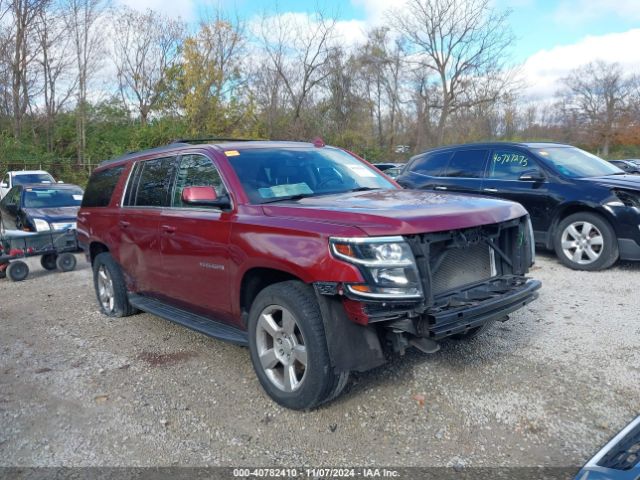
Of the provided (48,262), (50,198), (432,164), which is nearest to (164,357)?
(432,164)

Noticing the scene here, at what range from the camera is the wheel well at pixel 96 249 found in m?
6.13

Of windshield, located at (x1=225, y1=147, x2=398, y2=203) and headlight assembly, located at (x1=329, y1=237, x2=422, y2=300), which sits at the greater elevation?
windshield, located at (x1=225, y1=147, x2=398, y2=203)

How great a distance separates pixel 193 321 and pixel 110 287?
203cm

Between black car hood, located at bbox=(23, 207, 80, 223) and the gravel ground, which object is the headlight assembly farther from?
black car hood, located at bbox=(23, 207, 80, 223)

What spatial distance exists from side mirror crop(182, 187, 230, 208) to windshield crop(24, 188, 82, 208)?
31.1 ft

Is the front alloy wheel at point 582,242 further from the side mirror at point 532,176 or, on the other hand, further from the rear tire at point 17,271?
the rear tire at point 17,271

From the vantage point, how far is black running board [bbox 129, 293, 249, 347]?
3965 millimetres

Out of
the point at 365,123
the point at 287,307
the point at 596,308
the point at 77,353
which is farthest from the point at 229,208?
the point at 365,123

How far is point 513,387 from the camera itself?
3.73 m

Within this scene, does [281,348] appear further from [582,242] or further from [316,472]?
[582,242]

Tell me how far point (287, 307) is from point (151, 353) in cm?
204

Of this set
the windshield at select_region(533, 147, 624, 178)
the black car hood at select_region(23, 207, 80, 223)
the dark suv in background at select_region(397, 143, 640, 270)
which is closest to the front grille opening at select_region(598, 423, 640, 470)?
the dark suv in background at select_region(397, 143, 640, 270)

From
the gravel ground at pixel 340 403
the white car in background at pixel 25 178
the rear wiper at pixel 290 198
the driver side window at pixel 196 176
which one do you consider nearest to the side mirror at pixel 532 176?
the gravel ground at pixel 340 403

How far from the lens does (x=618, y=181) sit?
23.3 ft
